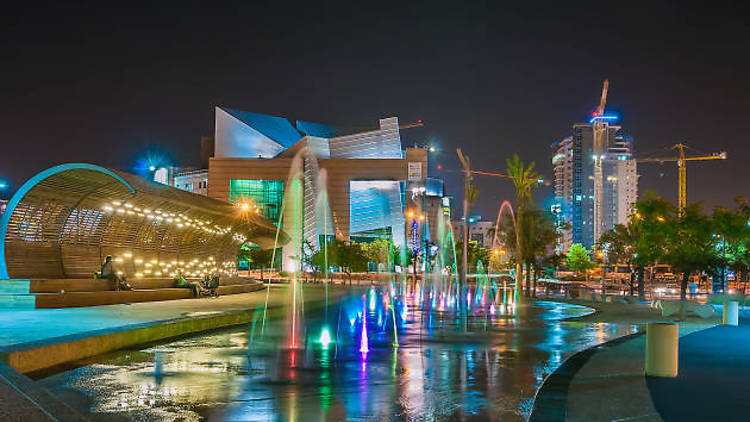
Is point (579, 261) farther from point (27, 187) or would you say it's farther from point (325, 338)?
point (325, 338)

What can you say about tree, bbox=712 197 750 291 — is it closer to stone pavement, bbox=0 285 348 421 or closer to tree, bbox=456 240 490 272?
stone pavement, bbox=0 285 348 421

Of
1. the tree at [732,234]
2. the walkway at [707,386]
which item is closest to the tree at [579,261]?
the tree at [732,234]

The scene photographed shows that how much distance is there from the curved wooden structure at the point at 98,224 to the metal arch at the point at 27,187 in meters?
0.02

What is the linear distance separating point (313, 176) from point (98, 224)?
77728 mm

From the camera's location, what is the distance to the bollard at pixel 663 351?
7938mm

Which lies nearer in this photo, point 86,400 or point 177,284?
point 86,400

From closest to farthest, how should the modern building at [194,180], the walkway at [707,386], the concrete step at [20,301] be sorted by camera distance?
1. the walkway at [707,386]
2. the concrete step at [20,301]
3. the modern building at [194,180]

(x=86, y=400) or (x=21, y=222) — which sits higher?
(x=21, y=222)

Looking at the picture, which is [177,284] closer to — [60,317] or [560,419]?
[60,317]

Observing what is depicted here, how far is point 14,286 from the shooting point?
53.8 ft

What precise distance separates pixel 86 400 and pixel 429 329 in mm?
9298

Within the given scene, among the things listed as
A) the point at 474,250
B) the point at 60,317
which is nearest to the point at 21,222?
the point at 60,317

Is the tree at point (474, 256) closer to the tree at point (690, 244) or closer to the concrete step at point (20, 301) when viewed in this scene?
the tree at point (690, 244)

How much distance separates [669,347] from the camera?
26.3 ft
